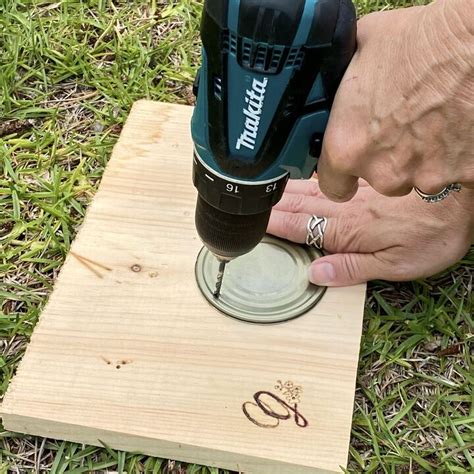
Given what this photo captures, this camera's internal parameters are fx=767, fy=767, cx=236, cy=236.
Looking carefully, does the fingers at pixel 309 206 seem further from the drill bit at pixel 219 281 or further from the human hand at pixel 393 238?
the drill bit at pixel 219 281

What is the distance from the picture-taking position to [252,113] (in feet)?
4.04

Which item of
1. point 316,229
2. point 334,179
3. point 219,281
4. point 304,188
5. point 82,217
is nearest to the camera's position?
point 334,179

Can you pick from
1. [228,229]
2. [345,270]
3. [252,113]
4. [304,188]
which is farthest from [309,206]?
[252,113]

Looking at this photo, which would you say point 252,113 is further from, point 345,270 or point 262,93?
point 345,270

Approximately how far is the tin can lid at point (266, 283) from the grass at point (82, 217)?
192mm

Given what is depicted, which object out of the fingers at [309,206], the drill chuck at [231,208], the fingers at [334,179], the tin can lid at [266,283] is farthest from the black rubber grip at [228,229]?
the fingers at [309,206]

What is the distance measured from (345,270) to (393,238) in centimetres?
14

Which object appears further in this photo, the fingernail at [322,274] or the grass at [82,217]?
the fingernail at [322,274]

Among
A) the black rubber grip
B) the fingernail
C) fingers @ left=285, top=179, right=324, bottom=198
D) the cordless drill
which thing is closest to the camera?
the cordless drill

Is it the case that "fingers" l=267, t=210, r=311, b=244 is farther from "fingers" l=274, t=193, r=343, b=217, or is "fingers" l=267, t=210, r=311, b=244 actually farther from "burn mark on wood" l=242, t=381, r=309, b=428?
"burn mark on wood" l=242, t=381, r=309, b=428

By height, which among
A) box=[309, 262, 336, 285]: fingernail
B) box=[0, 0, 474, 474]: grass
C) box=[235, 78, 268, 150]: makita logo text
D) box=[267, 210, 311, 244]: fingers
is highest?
box=[235, 78, 268, 150]: makita logo text

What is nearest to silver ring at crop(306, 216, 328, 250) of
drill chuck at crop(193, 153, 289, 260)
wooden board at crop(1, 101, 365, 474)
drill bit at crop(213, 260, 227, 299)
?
wooden board at crop(1, 101, 365, 474)

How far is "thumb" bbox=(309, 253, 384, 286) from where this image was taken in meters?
1.82

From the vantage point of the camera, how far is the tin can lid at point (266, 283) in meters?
1.77
